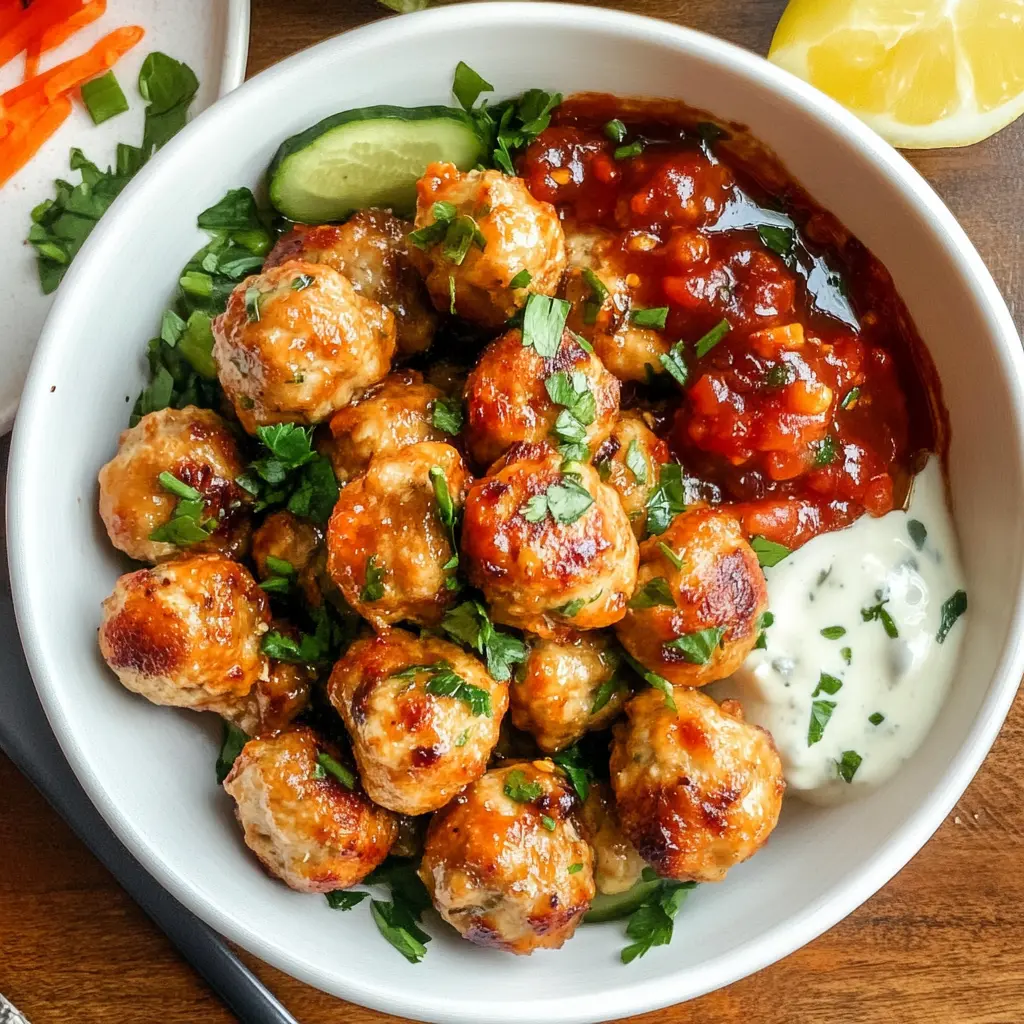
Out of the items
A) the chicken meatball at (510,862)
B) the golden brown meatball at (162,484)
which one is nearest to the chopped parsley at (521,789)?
the chicken meatball at (510,862)

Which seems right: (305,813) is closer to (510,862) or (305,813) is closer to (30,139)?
(510,862)

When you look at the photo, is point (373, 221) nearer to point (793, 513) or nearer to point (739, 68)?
point (739, 68)

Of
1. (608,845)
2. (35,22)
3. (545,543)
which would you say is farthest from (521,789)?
(35,22)

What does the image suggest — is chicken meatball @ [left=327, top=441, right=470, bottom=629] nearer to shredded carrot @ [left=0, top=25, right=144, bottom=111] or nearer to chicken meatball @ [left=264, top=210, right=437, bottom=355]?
chicken meatball @ [left=264, top=210, right=437, bottom=355]

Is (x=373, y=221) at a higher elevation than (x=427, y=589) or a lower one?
higher

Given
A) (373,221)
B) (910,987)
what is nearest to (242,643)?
(373,221)

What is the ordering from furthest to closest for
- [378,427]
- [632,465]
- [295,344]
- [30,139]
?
1. [30,139]
2. [632,465]
3. [378,427]
4. [295,344]

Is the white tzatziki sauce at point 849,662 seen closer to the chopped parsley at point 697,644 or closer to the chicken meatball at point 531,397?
the chopped parsley at point 697,644
